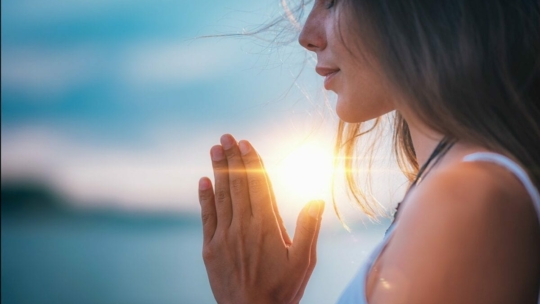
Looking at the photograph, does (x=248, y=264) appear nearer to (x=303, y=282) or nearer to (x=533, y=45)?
(x=303, y=282)

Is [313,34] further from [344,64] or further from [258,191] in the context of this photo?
[258,191]

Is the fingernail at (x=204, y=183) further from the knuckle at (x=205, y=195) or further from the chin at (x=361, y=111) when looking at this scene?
the chin at (x=361, y=111)

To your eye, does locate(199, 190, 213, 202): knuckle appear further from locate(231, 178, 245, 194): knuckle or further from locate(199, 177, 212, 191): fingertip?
locate(231, 178, 245, 194): knuckle

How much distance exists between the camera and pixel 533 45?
→ 1.84m

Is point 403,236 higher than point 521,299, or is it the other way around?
point 403,236

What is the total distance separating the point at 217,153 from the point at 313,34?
0.56 meters

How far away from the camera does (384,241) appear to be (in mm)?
1646

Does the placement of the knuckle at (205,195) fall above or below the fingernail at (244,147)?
below

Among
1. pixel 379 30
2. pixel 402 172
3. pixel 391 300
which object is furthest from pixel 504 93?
pixel 402 172

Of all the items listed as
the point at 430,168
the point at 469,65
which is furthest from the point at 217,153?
the point at 469,65

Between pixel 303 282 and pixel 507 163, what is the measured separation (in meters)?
1.06

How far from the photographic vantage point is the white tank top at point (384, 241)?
1495 millimetres

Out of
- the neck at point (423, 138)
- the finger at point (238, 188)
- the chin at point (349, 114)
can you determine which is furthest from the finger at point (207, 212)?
the neck at point (423, 138)

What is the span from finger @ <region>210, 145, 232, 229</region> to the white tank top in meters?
0.82
